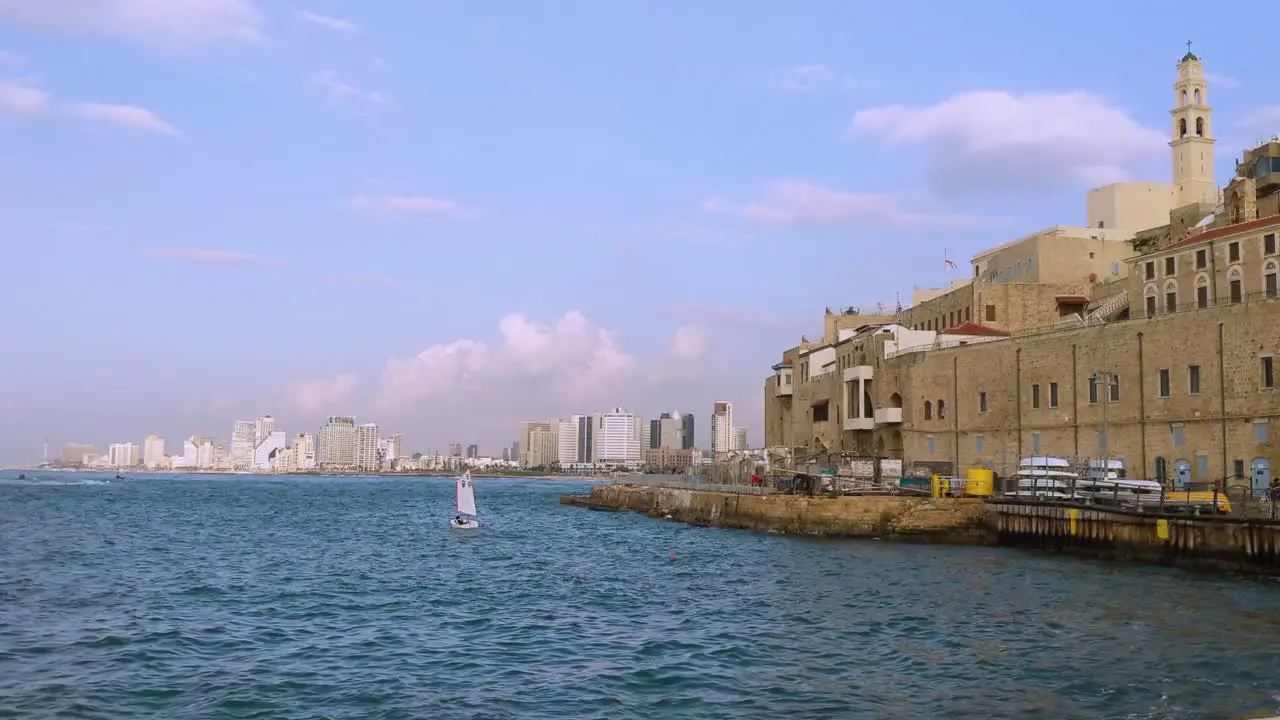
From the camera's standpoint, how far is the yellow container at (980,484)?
47.3 meters

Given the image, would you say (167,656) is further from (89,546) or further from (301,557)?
(89,546)

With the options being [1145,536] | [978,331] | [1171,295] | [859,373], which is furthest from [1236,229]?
[859,373]

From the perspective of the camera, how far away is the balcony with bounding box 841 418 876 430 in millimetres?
65562

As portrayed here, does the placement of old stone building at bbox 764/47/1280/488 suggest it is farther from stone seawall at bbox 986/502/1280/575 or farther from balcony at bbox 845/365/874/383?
stone seawall at bbox 986/502/1280/575

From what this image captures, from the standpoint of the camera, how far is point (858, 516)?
47.6 m

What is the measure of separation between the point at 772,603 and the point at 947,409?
3375 cm

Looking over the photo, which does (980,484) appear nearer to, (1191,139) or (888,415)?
(888,415)

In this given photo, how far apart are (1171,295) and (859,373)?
66.0ft

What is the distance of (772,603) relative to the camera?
28.3m

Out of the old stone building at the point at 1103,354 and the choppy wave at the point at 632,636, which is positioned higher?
the old stone building at the point at 1103,354

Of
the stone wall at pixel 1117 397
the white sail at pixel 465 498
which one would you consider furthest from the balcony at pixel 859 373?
the white sail at pixel 465 498

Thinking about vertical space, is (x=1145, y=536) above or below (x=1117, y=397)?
below

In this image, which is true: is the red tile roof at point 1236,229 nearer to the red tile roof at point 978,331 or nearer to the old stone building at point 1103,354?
the old stone building at point 1103,354

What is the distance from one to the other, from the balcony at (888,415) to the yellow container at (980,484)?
14435 millimetres
